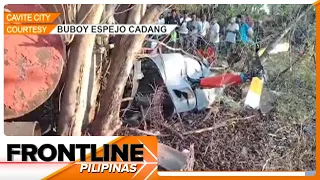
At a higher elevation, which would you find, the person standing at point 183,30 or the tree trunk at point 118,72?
the person standing at point 183,30

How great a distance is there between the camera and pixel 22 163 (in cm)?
370

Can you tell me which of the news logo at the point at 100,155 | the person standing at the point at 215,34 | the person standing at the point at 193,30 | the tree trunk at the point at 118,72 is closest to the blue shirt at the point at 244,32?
the person standing at the point at 215,34

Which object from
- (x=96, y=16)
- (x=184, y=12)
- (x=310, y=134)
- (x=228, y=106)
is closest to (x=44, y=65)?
(x=96, y=16)

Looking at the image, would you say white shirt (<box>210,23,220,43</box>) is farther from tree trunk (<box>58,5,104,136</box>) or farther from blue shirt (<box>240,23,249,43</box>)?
tree trunk (<box>58,5,104,136</box>)

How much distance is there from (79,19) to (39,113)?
0.62 m

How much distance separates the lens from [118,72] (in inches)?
145

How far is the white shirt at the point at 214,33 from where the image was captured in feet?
12.1

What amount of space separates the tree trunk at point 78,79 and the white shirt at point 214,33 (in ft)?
2.22

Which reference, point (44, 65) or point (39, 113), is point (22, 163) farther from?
point (44, 65)

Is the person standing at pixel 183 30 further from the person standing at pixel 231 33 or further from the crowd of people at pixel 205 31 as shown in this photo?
the person standing at pixel 231 33

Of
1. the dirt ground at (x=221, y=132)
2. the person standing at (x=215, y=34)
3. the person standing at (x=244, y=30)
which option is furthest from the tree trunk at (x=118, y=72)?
the person standing at (x=244, y=30)

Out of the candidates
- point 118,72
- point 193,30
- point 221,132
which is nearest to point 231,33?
point 193,30

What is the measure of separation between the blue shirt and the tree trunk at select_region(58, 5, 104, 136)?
85 cm

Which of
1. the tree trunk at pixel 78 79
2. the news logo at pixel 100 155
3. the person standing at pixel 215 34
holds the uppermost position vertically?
the person standing at pixel 215 34
